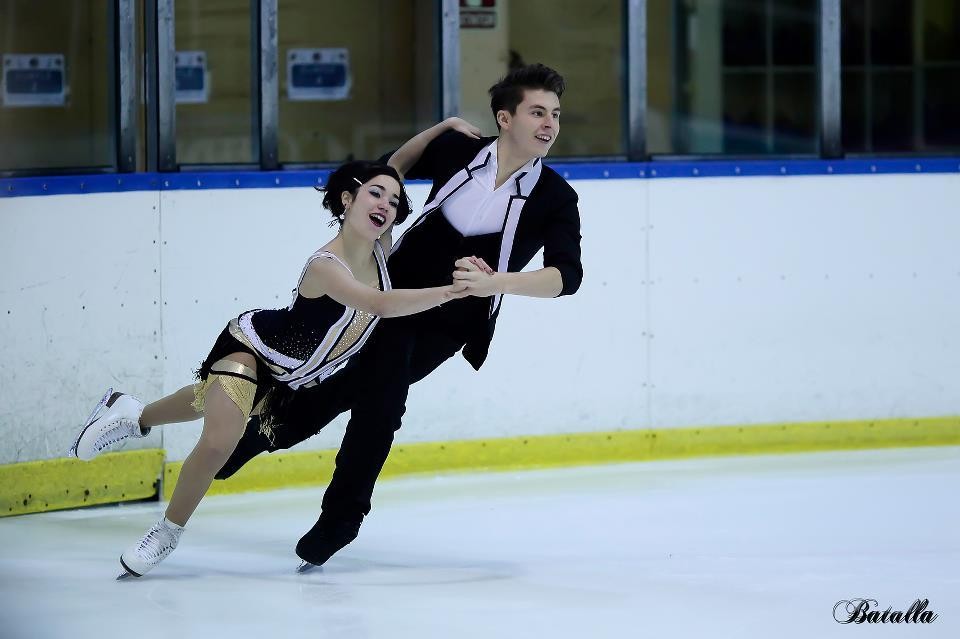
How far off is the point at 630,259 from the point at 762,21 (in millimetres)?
2232

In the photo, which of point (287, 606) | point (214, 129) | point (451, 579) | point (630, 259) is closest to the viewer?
point (287, 606)

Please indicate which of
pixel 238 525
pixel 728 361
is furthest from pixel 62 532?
pixel 728 361

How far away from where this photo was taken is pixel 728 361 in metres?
5.91

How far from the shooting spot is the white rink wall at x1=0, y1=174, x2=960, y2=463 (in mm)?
4969

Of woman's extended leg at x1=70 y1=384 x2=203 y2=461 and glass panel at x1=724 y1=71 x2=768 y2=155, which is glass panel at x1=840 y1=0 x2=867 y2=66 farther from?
woman's extended leg at x1=70 y1=384 x2=203 y2=461

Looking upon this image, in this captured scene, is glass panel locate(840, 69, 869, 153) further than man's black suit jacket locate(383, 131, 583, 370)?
Yes

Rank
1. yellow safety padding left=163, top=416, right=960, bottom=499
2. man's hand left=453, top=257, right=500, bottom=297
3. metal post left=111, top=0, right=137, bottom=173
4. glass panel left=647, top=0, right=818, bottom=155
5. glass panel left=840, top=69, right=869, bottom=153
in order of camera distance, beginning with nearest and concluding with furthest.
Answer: man's hand left=453, top=257, right=500, bottom=297 → metal post left=111, top=0, right=137, bottom=173 → yellow safety padding left=163, top=416, right=960, bottom=499 → glass panel left=647, top=0, right=818, bottom=155 → glass panel left=840, top=69, right=869, bottom=153

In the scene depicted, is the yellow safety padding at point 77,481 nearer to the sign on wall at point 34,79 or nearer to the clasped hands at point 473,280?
the sign on wall at point 34,79

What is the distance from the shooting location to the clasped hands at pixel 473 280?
3680 millimetres

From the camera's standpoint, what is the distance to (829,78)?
6117mm

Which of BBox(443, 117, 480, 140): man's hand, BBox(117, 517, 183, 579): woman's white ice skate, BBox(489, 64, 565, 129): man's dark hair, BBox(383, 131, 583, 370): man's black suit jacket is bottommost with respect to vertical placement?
BBox(117, 517, 183, 579): woman's white ice skate

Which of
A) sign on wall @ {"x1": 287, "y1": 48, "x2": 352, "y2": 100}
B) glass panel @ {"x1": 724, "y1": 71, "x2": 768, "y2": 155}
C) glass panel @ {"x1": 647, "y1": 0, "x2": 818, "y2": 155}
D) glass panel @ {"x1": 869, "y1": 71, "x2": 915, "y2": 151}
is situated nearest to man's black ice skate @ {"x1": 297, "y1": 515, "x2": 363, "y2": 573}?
sign on wall @ {"x1": 287, "y1": 48, "x2": 352, "y2": 100}

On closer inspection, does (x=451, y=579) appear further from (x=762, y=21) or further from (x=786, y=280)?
(x=762, y=21)

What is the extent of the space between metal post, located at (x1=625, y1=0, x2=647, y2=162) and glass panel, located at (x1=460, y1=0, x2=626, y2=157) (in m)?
0.23
